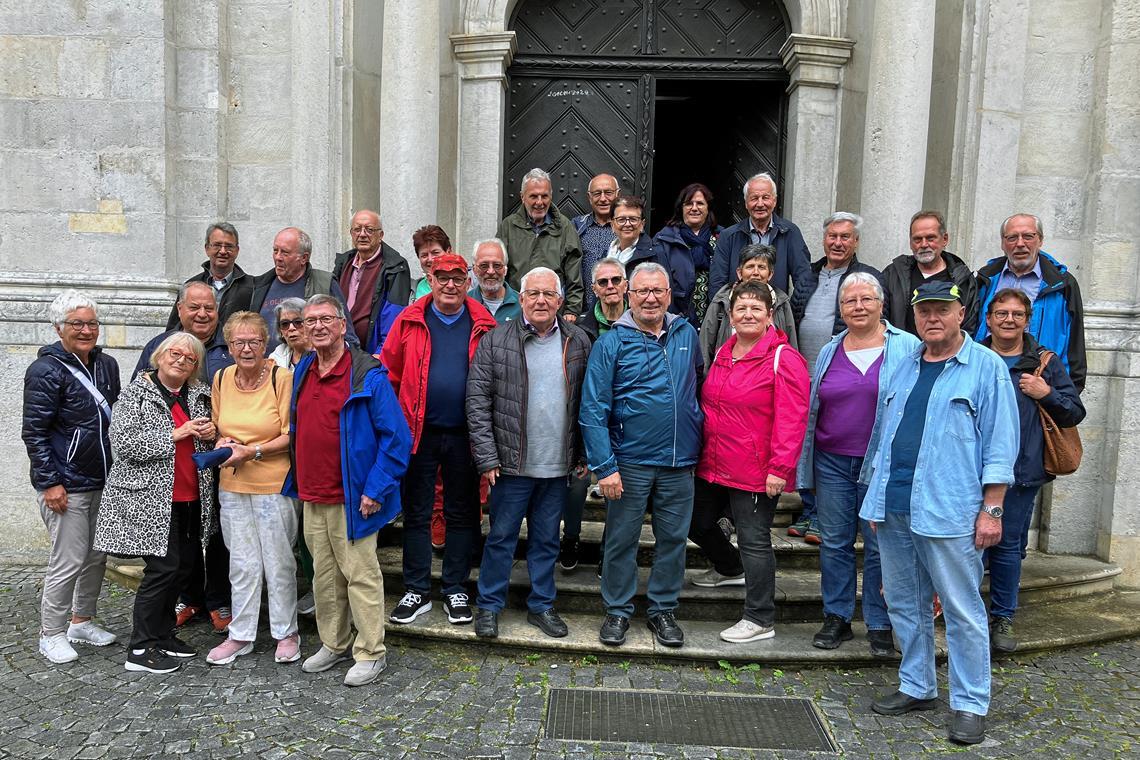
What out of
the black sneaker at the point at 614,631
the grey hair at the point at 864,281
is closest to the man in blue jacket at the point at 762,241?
the grey hair at the point at 864,281

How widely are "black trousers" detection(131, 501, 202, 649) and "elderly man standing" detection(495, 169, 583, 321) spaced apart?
2466mm

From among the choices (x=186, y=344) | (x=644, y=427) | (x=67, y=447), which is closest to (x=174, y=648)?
(x=67, y=447)

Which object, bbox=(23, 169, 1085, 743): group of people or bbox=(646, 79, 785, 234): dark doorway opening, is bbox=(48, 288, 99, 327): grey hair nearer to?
bbox=(23, 169, 1085, 743): group of people

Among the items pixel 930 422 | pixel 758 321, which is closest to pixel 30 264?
pixel 758 321

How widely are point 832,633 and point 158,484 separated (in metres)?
3.51

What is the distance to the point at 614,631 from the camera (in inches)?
175

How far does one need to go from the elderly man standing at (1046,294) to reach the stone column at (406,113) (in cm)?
400

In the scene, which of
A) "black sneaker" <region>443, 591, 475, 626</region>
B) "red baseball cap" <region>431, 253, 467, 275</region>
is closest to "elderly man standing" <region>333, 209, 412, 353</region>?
"red baseball cap" <region>431, 253, 467, 275</region>

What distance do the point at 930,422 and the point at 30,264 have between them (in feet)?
20.8

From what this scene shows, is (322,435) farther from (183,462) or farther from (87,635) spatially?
(87,635)

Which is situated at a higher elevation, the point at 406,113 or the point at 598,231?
the point at 406,113

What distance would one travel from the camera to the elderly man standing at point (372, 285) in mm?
5391

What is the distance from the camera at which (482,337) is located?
4484 millimetres

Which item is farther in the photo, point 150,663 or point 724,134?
point 724,134
